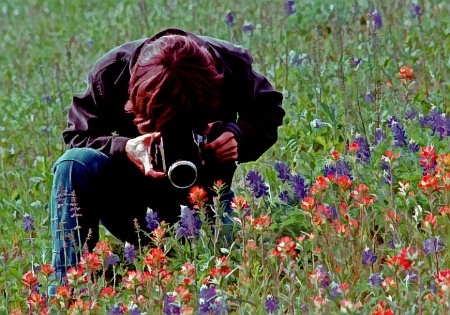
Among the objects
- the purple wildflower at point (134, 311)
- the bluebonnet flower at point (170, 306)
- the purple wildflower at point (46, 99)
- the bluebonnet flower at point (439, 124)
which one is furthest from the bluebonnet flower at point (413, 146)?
the purple wildflower at point (46, 99)

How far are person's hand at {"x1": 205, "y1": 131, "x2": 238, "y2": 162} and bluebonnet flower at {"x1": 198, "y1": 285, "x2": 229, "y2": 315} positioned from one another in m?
0.87

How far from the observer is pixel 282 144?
5.41 m

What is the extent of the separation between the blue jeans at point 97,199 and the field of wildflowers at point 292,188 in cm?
11

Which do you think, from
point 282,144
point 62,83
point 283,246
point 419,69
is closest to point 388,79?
point 419,69

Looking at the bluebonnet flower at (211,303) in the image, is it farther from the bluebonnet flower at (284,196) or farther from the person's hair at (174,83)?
the bluebonnet flower at (284,196)

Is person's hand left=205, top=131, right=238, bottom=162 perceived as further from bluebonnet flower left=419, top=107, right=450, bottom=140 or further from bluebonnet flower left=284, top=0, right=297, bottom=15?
bluebonnet flower left=284, top=0, right=297, bottom=15

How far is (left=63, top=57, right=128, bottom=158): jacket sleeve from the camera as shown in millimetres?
3988

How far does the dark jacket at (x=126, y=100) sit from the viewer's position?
3.97 m

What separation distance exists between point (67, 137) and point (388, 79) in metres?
2.48

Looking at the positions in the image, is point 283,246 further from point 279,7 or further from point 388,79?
point 279,7

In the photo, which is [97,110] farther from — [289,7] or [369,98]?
[289,7]

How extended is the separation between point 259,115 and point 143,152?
57cm

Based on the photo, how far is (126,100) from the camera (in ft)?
13.3

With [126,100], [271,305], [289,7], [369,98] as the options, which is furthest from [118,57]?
[289,7]
